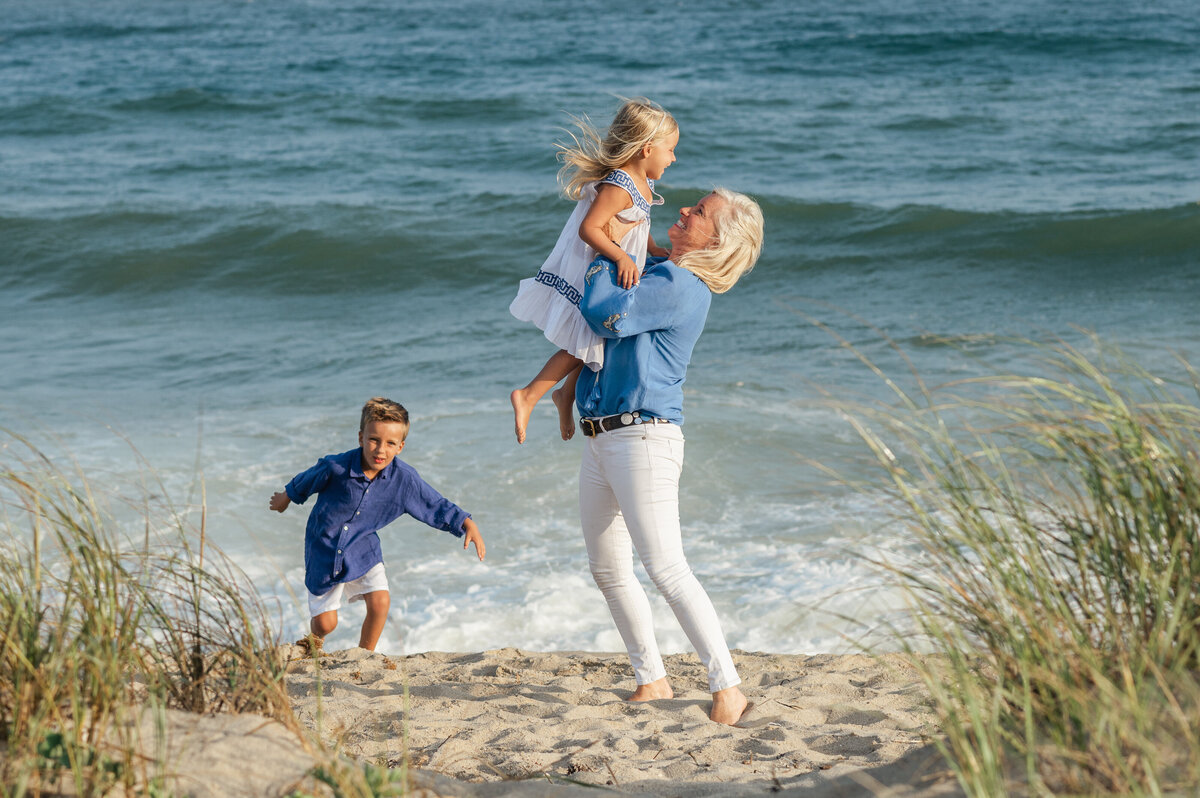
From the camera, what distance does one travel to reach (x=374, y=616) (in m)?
4.75

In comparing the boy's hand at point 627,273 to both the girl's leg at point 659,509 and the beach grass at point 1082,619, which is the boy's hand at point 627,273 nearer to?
the girl's leg at point 659,509

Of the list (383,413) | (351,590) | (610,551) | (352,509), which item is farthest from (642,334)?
(351,590)

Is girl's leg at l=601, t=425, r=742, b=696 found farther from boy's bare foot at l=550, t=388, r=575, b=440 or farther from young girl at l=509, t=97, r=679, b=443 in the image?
boy's bare foot at l=550, t=388, r=575, b=440

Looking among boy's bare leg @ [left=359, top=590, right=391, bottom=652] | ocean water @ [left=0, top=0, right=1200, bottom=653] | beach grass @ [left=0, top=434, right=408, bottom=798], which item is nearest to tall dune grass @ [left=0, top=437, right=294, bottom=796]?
beach grass @ [left=0, top=434, right=408, bottom=798]

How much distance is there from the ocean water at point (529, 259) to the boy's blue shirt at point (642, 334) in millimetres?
555

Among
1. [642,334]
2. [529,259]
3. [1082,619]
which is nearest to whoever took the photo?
[1082,619]

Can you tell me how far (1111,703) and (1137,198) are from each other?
14987 millimetres

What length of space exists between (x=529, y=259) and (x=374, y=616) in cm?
1039

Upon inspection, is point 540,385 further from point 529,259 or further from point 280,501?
point 529,259

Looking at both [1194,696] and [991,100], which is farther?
[991,100]

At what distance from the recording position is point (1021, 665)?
2.14 metres

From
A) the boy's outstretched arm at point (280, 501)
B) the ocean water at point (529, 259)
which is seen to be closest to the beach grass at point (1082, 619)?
the ocean water at point (529, 259)

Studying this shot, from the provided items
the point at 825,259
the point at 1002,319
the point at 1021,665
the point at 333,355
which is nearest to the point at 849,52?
the point at 825,259

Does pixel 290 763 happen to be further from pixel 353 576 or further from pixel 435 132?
pixel 435 132
